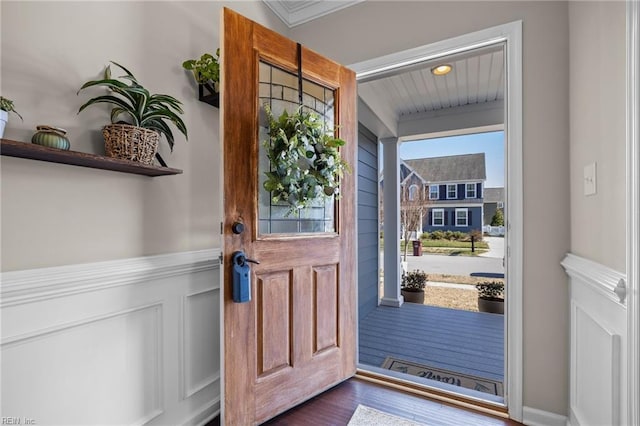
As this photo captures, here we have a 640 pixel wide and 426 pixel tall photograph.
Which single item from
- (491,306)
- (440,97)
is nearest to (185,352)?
(491,306)

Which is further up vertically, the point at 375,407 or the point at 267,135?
the point at 267,135

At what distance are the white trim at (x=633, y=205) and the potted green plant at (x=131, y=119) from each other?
1667 millimetres

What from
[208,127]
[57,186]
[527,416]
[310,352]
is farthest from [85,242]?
[527,416]

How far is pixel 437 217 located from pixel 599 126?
11.4ft

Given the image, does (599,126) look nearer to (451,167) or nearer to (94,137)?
(94,137)

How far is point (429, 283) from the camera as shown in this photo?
15.0 ft

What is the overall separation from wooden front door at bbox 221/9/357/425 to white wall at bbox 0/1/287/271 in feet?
1.05

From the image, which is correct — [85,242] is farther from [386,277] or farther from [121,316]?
[386,277]

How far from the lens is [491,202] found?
4172mm

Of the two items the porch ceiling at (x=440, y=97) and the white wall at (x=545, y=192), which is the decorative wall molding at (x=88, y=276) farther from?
the porch ceiling at (x=440, y=97)

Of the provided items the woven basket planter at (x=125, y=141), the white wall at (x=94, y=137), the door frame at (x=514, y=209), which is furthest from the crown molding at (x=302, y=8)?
the woven basket planter at (x=125, y=141)

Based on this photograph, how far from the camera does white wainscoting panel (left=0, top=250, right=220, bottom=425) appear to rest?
1047mm

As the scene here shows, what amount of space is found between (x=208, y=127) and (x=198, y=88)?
0.71 ft

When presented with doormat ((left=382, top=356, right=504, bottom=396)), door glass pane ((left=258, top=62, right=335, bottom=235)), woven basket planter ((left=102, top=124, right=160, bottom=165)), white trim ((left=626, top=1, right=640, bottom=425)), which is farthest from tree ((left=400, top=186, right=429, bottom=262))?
woven basket planter ((left=102, top=124, right=160, bottom=165))
